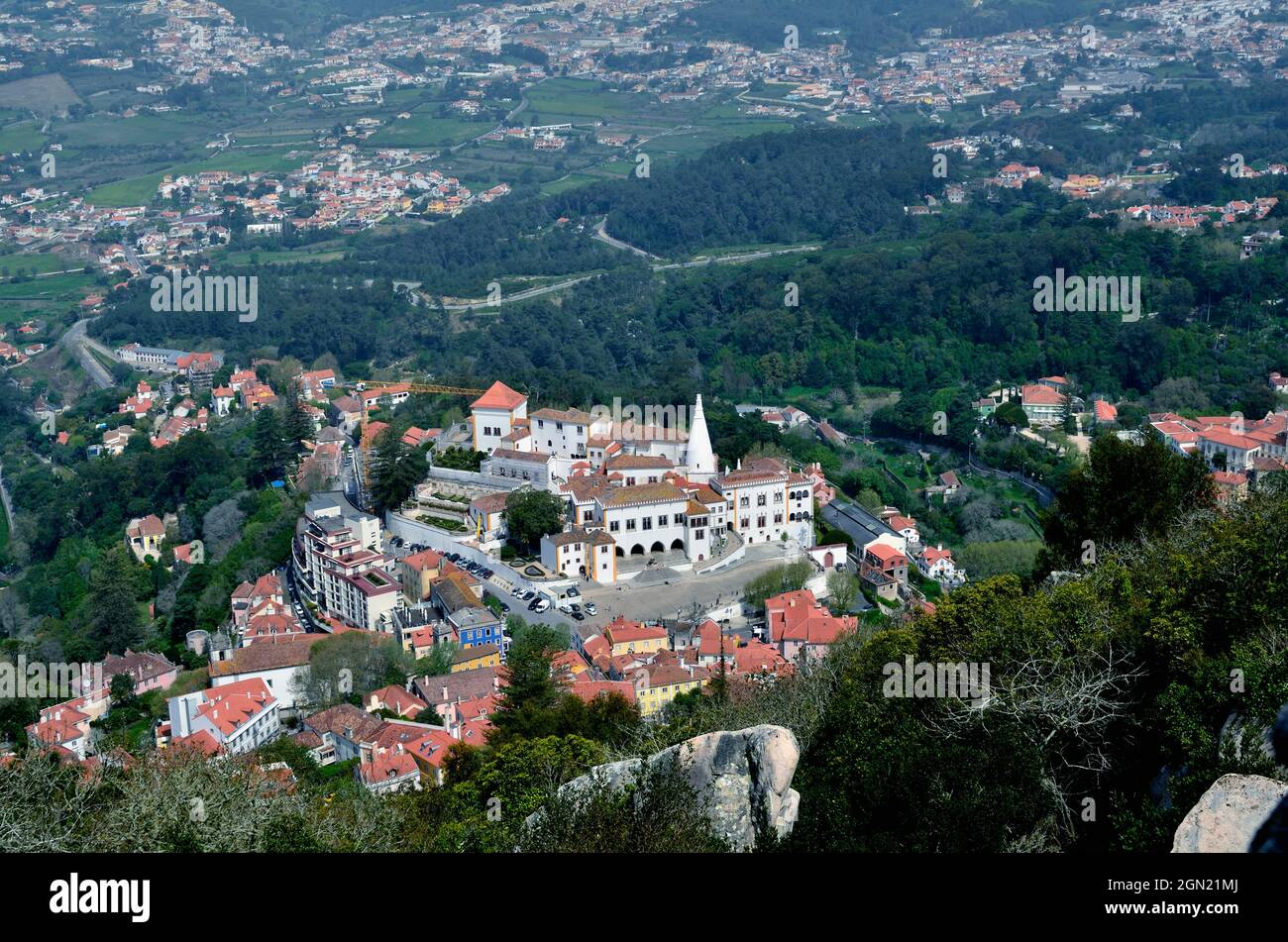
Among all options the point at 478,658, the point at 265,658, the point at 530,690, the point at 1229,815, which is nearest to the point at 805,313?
the point at 478,658

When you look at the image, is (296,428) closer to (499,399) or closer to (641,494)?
(499,399)

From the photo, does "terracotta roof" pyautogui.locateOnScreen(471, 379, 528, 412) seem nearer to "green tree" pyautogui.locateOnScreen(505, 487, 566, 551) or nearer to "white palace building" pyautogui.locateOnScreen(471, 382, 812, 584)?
"white palace building" pyautogui.locateOnScreen(471, 382, 812, 584)

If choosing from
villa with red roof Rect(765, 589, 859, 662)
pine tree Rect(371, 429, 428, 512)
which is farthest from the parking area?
pine tree Rect(371, 429, 428, 512)

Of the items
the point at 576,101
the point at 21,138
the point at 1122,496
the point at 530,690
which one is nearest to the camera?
the point at 1122,496

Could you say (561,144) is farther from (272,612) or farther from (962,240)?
(272,612)

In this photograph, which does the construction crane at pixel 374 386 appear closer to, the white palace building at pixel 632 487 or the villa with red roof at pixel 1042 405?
the white palace building at pixel 632 487

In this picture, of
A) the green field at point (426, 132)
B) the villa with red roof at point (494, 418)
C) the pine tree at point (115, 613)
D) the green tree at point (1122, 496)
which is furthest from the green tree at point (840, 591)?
the green field at point (426, 132)
